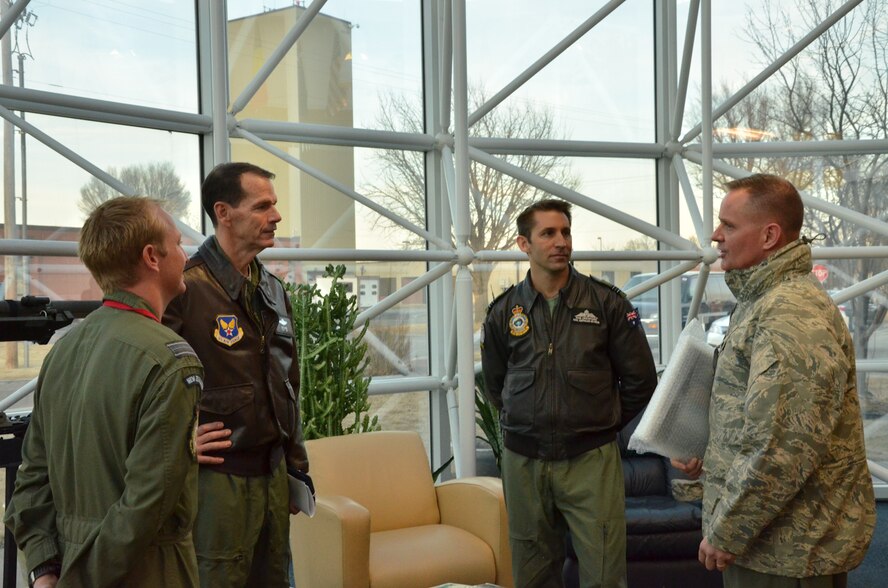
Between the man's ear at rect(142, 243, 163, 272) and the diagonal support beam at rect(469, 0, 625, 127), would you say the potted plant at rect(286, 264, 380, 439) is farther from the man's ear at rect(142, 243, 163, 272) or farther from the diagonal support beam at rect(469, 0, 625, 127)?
the man's ear at rect(142, 243, 163, 272)

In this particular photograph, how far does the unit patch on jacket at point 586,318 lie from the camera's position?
3.46 meters

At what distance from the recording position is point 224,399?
8.38 ft

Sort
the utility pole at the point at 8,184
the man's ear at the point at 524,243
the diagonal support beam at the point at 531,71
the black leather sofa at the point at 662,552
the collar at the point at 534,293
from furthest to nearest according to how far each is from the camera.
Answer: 1. the diagonal support beam at the point at 531,71
2. the utility pole at the point at 8,184
3. the black leather sofa at the point at 662,552
4. the man's ear at the point at 524,243
5. the collar at the point at 534,293

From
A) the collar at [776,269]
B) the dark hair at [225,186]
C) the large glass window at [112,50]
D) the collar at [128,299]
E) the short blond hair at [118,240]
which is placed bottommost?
the collar at [128,299]

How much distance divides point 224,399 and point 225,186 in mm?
622

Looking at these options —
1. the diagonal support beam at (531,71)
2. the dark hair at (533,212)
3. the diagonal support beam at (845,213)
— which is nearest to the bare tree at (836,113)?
the diagonal support beam at (845,213)

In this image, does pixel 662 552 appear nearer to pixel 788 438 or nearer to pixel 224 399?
pixel 788 438

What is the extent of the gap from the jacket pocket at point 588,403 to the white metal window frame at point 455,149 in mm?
1436

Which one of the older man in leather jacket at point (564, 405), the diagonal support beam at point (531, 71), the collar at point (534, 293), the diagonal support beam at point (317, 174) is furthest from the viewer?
the diagonal support beam at point (531, 71)

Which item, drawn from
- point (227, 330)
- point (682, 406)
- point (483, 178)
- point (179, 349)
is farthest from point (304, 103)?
point (179, 349)

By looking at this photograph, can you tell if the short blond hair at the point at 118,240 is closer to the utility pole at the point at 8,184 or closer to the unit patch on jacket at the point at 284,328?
the unit patch on jacket at the point at 284,328

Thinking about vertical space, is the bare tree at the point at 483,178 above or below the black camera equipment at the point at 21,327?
above

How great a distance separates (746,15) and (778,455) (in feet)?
17.0

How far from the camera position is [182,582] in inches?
74.9
